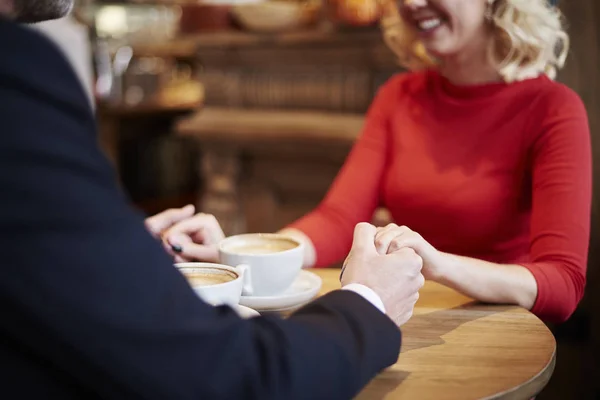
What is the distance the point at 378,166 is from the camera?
67.2 inches

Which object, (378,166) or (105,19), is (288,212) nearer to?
(378,166)

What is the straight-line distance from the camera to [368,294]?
33.7 inches

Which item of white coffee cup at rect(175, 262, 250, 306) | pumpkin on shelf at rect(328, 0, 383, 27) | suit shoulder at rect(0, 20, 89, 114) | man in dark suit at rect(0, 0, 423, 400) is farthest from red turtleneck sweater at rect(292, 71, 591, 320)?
pumpkin on shelf at rect(328, 0, 383, 27)

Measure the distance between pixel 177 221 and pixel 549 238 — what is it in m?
0.68

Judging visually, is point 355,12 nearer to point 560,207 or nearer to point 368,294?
point 560,207

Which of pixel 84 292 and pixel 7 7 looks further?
pixel 7 7

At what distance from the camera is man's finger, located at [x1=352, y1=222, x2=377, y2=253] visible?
3.12ft

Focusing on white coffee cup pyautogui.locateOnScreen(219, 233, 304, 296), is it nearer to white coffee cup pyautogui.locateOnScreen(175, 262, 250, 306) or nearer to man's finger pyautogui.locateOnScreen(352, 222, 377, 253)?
white coffee cup pyautogui.locateOnScreen(175, 262, 250, 306)

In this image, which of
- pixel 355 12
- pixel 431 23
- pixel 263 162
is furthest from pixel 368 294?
pixel 263 162

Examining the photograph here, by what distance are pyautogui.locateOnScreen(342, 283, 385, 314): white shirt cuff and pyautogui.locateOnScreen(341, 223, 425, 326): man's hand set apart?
0.04ft

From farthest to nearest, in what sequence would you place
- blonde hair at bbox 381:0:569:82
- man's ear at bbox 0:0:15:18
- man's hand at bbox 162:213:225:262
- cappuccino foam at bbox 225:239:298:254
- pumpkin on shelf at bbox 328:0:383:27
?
pumpkin on shelf at bbox 328:0:383:27 < blonde hair at bbox 381:0:569:82 < man's hand at bbox 162:213:225:262 < cappuccino foam at bbox 225:239:298:254 < man's ear at bbox 0:0:15:18

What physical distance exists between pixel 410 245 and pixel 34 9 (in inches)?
23.6

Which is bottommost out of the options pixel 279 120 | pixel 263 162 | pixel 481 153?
pixel 263 162

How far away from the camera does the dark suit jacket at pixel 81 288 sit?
59cm
